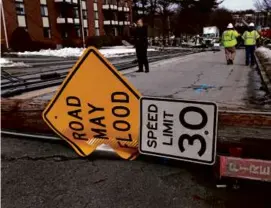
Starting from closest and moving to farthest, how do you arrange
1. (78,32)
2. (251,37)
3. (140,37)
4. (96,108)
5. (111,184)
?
(111,184) < (96,108) < (140,37) < (251,37) < (78,32)

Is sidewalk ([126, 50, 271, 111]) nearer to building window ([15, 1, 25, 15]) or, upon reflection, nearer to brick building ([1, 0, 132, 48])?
brick building ([1, 0, 132, 48])

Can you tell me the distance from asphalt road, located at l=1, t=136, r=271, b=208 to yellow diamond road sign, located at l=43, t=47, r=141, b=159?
25 cm

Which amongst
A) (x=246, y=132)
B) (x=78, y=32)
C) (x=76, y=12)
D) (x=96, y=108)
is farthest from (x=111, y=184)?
(x=76, y=12)

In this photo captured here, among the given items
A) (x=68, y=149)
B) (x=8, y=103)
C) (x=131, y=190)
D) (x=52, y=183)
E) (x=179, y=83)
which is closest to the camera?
(x=131, y=190)

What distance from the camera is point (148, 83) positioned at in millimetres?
10391

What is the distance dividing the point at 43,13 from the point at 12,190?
4082 centimetres

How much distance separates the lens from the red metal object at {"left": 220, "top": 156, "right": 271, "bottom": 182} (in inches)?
124

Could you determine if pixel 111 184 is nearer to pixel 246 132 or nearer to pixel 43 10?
pixel 246 132

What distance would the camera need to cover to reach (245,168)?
127 inches

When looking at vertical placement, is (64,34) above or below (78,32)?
below

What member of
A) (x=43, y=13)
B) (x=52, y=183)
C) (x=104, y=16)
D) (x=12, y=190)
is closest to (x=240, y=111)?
(x=52, y=183)

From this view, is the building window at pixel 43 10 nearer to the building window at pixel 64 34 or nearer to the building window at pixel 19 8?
the building window at pixel 64 34

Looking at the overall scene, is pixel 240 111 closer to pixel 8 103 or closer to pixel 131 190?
pixel 131 190

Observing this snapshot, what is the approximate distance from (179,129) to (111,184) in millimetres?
937
